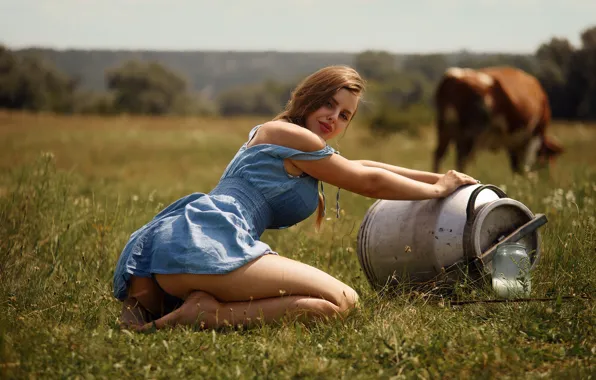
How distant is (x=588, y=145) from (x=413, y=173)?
19301mm

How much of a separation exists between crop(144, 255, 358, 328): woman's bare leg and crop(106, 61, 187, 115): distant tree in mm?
70125

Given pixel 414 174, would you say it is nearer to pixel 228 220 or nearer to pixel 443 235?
pixel 443 235

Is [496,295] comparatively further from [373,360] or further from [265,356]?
[265,356]

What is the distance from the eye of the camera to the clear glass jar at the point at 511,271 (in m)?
3.88

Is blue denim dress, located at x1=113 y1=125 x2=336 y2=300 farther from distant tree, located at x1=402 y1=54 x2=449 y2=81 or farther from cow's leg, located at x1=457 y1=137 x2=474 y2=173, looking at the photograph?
distant tree, located at x1=402 y1=54 x2=449 y2=81

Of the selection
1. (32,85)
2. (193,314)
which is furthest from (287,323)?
(32,85)

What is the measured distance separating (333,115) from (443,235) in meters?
0.91

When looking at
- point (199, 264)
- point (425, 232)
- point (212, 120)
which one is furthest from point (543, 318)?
point (212, 120)

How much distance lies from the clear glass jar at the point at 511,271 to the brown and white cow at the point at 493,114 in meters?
9.34

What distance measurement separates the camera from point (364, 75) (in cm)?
488

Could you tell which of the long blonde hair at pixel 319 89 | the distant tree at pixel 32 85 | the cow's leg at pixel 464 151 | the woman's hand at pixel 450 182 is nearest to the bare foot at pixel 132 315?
the long blonde hair at pixel 319 89

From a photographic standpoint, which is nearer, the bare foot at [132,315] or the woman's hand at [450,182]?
the bare foot at [132,315]

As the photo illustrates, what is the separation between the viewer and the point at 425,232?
13.5 feet

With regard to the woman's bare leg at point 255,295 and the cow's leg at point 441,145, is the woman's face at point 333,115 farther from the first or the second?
the cow's leg at point 441,145
